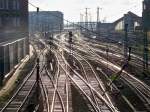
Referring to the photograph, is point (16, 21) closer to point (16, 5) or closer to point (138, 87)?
point (16, 5)

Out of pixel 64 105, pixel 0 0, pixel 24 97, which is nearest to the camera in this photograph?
pixel 64 105

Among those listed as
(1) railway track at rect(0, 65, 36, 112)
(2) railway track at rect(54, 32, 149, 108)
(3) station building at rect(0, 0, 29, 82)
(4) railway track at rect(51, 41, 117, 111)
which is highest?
(3) station building at rect(0, 0, 29, 82)

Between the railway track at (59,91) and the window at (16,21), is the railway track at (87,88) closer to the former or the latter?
the railway track at (59,91)

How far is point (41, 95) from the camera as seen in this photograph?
74.4 feet

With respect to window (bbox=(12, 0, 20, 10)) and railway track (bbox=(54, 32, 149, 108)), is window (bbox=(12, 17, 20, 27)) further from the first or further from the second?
railway track (bbox=(54, 32, 149, 108))

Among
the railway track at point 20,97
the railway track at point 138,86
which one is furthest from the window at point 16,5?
the railway track at point 138,86

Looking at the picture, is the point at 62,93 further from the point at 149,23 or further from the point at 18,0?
the point at 149,23

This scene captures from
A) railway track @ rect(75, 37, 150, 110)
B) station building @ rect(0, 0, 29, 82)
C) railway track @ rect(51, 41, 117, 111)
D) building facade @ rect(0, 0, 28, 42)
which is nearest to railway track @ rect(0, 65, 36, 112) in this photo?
railway track @ rect(51, 41, 117, 111)

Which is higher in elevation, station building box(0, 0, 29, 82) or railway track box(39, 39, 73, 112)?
station building box(0, 0, 29, 82)

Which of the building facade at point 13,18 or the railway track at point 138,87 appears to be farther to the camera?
the building facade at point 13,18

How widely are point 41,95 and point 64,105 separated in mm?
2904

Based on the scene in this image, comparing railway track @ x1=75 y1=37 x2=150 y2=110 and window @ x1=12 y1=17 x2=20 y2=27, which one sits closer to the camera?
railway track @ x1=75 y1=37 x2=150 y2=110

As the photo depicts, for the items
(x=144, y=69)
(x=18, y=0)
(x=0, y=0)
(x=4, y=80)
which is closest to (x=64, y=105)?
(x=4, y=80)

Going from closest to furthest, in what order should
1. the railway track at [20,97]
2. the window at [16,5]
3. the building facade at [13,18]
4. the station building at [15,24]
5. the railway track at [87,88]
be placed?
1. the railway track at [87,88]
2. the railway track at [20,97]
3. the station building at [15,24]
4. the building facade at [13,18]
5. the window at [16,5]
